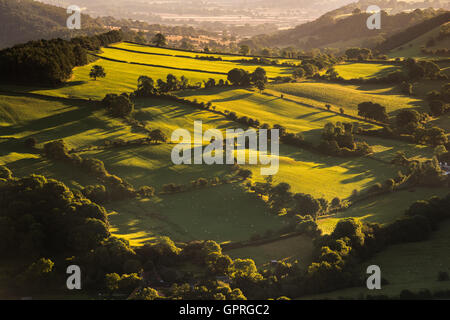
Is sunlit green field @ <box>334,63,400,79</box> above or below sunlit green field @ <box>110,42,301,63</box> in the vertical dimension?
below

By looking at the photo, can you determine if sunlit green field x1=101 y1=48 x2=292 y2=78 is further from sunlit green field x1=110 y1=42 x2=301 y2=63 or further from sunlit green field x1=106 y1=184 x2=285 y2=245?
sunlit green field x1=106 y1=184 x2=285 y2=245

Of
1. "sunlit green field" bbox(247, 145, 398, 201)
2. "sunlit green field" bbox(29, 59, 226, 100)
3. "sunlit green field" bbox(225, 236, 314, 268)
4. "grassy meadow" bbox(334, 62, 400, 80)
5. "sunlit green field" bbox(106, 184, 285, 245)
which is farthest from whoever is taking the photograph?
"grassy meadow" bbox(334, 62, 400, 80)

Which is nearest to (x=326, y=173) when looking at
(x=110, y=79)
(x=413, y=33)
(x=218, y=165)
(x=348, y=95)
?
(x=218, y=165)

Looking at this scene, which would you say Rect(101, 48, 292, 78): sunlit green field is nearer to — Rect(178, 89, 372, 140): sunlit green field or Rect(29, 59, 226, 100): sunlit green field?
Rect(29, 59, 226, 100): sunlit green field

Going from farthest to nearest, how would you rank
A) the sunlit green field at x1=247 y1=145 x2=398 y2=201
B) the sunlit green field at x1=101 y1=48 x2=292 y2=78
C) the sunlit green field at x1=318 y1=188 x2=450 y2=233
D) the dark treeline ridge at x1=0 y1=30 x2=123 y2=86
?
the sunlit green field at x1=101 y1=48 x2=292 y2=78
the dark treeline ridge at x1=0 y1=30 x2=123 y2=86
the sunlit green field at x1=247 y1=145 x2=398 y2=201
the sunlit green field at x1=318 y1=188 x2=450 y2=233

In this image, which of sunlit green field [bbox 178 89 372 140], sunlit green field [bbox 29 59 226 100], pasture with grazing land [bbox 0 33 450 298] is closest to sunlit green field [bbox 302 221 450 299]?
pasture with grazing land [bbox 0 33 450 298]

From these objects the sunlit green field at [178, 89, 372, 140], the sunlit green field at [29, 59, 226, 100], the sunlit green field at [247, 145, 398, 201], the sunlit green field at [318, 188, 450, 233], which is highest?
the sunlit green field at [29, 59, 226, 100]

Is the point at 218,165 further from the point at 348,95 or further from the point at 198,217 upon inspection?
the point at 348,95

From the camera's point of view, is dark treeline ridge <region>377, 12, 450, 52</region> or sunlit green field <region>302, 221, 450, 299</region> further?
dark treeline ridge <region>377, 12, 450, 52</region>
